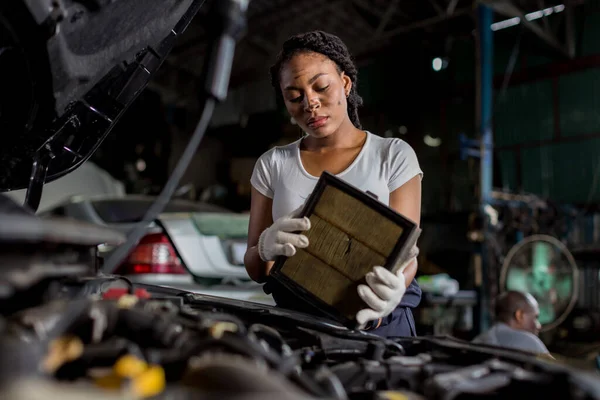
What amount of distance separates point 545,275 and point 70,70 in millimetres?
5901

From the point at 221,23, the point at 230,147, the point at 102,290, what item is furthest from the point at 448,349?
the point at 230,147

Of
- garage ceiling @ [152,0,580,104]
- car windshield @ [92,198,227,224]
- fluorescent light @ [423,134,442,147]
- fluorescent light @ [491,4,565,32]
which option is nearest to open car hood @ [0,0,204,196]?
car windshield @ [92,198,227,224]

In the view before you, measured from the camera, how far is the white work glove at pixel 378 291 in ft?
3.84

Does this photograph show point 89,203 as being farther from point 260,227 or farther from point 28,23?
point 28,23

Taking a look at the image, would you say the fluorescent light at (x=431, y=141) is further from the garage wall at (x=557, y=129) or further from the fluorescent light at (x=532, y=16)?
the fluorescent light at (x=532, y=16)

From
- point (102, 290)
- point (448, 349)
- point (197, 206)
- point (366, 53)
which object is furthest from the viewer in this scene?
point (366, 53)

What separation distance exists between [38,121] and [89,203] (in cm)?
241

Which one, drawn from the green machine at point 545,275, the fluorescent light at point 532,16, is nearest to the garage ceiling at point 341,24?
the fluorescent light at point 532,16

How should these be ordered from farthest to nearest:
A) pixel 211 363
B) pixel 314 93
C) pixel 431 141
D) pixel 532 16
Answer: pixel 431 141, pixel 532 16, pixel 314 93, pixel 211 363

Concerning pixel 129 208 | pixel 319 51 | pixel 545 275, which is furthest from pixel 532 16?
pixel 319 51

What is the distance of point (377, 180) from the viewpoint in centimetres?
139

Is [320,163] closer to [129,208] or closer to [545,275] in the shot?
[129,208]

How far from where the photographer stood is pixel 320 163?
4.91 ft

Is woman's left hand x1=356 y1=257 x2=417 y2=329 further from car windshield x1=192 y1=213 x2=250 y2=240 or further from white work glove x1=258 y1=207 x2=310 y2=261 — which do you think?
car windshield x1=192 y1=213 x2=250 y2=240
